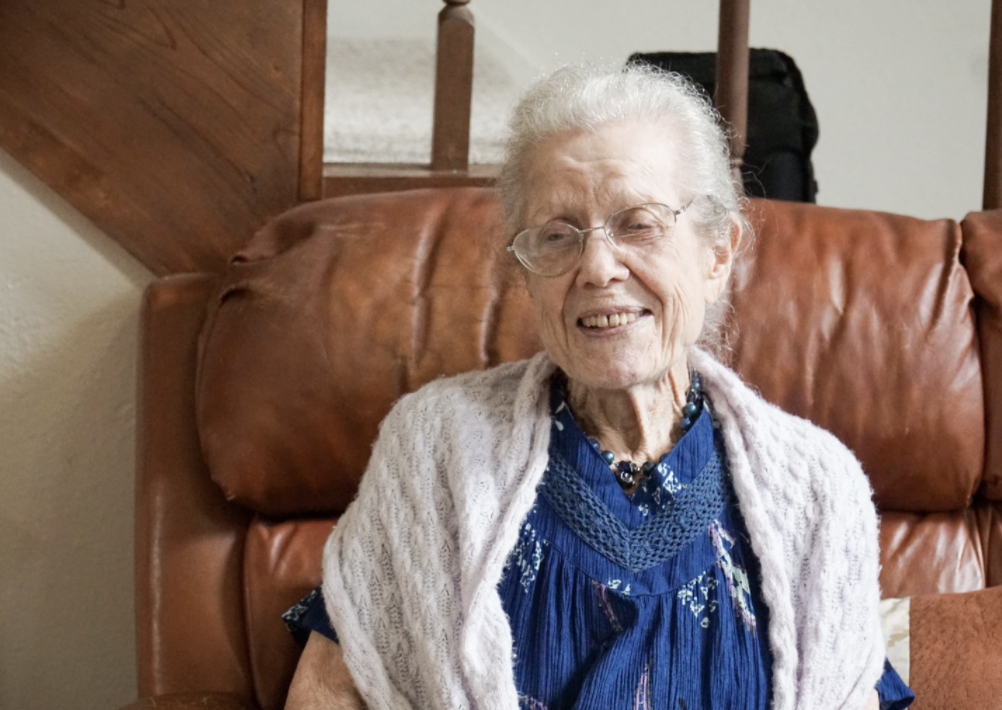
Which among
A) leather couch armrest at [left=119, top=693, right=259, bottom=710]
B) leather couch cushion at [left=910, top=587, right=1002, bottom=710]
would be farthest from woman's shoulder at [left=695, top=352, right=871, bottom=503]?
leather couch armrest at [left=119, top=693, right=259, bottom=710]

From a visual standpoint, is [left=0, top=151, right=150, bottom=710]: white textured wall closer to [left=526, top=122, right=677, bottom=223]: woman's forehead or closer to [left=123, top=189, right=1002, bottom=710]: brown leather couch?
[left=123, top=189, right=1002, bottom=710]: brown leather couch

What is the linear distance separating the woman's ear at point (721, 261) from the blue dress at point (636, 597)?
214 millimetres

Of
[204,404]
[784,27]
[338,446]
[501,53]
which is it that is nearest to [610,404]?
[338,446]

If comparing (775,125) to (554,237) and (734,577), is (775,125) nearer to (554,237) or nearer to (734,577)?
(554,237)

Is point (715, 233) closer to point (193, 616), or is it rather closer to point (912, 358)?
point (912, 358)

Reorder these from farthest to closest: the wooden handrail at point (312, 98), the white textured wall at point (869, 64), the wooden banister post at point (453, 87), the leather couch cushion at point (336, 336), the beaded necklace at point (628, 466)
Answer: the white textured wall at point (869, 64) → the wooden banister post at point (453, 87) → the wooden handrail at point (312, 98) → the leather couch cushion at point (336, 336) → the beaded necklace at point (628, 466)

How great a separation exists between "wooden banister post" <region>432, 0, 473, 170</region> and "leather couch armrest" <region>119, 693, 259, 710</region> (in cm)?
110

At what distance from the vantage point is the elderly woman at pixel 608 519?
4.02 ft

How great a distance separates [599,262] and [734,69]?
712mm

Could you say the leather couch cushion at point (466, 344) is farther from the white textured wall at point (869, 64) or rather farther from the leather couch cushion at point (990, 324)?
the white textured wall at point (869, 64)

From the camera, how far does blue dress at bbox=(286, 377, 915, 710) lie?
1.22 m

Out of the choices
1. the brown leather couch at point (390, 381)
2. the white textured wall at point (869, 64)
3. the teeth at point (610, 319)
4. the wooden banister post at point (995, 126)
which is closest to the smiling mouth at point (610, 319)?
the teeth at point (610, 319)

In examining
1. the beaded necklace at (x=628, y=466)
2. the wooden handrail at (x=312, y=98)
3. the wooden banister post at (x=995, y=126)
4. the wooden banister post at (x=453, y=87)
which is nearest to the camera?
the beaded necklace at (x=628, y=466)

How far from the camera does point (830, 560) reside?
49.6 inches
